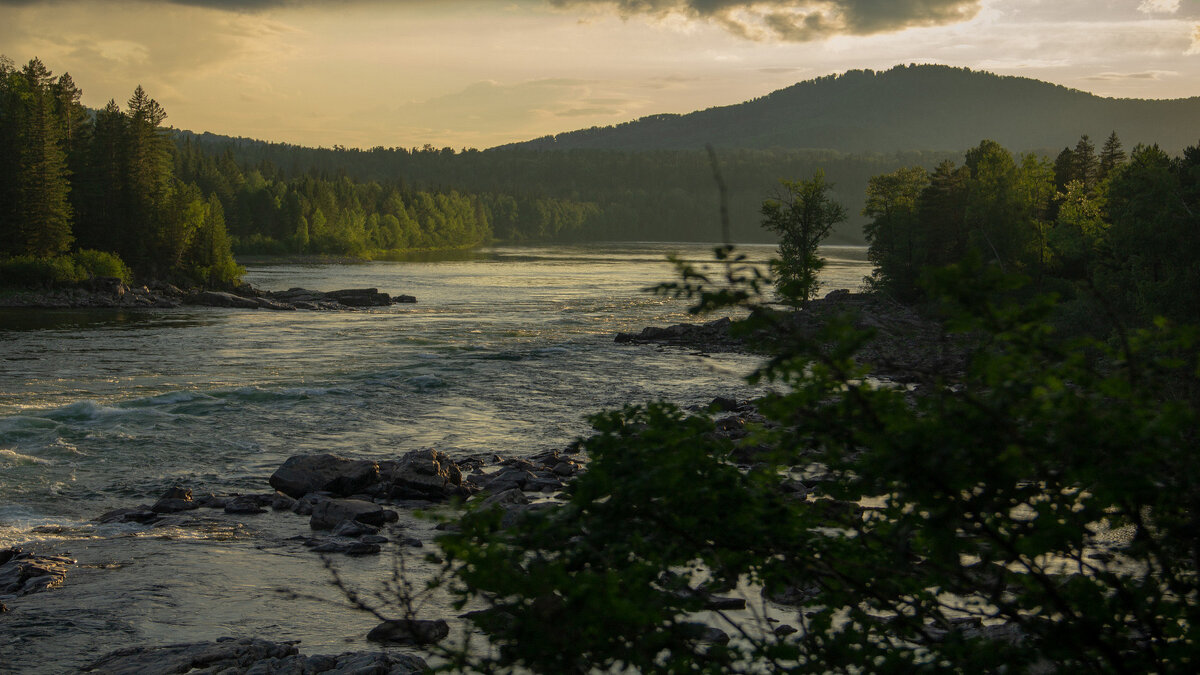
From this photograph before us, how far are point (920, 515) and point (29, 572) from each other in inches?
535

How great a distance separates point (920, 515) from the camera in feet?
15.5

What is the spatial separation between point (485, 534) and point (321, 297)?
65.7 meters

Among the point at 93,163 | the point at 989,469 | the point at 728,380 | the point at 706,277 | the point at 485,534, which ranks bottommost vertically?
the point at 728,380

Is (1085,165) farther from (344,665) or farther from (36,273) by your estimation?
(36,273)

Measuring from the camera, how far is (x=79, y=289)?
6353 cm

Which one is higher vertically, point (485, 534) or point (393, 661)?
point (485, 534)

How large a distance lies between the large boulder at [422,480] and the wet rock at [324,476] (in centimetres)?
43

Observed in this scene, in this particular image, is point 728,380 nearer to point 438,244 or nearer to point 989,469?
point 989,469

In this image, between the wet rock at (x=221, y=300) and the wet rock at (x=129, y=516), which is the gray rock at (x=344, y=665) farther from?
the wet rock at (x=221, y=300)

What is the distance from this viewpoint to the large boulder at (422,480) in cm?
1881

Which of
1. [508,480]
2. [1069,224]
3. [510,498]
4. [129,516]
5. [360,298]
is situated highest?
[1069,224]

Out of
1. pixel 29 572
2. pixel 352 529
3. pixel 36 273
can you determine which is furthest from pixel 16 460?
pixel 36 273

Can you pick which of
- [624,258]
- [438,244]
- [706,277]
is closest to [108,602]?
[706,277]

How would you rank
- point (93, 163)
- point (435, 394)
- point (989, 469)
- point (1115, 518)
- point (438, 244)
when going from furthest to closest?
point (438, 244) → point (93, 163) → point (435, 394) → point (1115, 518) → point (989, 469)
